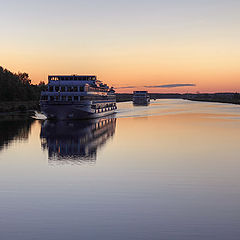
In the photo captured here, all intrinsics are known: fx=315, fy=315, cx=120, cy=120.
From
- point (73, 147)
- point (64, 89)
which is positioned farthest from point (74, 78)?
point (73, 147)

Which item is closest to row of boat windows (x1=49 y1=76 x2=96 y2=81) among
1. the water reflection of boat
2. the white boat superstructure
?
the white boat superstructure

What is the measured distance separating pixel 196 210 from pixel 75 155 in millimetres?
16854

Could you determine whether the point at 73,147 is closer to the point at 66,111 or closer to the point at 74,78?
the point at 66,111

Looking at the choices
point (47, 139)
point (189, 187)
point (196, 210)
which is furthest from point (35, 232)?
point (47, 139)

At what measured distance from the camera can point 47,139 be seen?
40938 mm

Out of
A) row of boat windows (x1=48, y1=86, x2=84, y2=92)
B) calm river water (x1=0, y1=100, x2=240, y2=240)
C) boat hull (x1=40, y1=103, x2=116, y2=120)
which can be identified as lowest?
calm river water (x1=0, y1=100, x2=240, y2=240)

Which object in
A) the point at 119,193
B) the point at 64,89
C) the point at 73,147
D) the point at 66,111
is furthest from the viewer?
the point at 64,89

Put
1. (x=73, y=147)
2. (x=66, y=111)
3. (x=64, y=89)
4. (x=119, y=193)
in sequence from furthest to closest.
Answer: (x=64, y=89) → (x=66, y=111) → (x=73, y=147) → (x=119, y=193)

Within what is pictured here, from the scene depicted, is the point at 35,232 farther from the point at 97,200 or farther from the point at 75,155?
the point at 75,155

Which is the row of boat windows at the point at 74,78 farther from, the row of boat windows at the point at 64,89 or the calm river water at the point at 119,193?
the calm river water at the point at 119,193

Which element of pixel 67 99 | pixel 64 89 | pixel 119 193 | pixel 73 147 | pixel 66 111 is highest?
pixel 64 89

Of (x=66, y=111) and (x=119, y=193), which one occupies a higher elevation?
(x=66, y=111)

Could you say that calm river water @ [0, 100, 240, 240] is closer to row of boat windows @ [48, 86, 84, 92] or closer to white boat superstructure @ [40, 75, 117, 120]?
white boat superstructure @ [40, 75, 117, 120]

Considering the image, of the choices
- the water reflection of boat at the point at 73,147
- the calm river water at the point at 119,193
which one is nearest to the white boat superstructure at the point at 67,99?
the water reflection of boat at the point at 73,147
